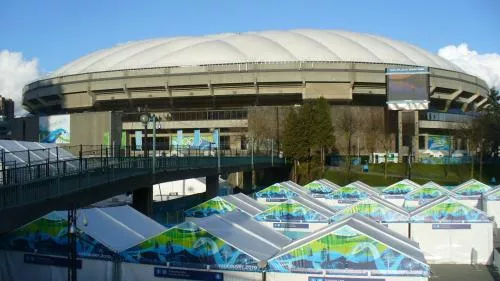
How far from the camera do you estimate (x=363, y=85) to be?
245 feet

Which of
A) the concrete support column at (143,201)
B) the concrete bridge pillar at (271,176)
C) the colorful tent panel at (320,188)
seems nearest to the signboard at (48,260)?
the concrete support column at (143,201)

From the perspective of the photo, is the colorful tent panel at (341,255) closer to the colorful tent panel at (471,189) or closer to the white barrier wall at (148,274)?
the white barrier wall at (148,274)

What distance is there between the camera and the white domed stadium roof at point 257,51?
7519 centimetres

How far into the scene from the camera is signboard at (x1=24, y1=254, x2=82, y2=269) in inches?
615

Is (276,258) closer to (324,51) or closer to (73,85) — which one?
(324,51)

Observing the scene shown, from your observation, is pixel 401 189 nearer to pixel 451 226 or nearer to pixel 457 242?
pixel 451 226

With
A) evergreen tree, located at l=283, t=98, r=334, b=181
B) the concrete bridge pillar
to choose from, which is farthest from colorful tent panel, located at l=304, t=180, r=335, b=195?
the concrete bridge pillar

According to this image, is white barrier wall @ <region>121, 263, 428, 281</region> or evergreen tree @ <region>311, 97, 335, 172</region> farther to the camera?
evergreen tree @ <region>311, 97, 335, 172</region>

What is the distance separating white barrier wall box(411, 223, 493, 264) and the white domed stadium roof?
5118cm

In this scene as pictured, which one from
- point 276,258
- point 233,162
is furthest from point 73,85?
point 276,258

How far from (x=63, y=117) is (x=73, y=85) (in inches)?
192

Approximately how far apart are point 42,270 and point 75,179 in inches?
117

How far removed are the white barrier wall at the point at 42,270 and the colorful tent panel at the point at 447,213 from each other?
1401 centimetres

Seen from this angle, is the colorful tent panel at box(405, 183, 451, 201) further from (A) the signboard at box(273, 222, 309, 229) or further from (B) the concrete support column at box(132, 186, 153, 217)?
(B) the concrete support column at box(132, 186, 153, 217)
